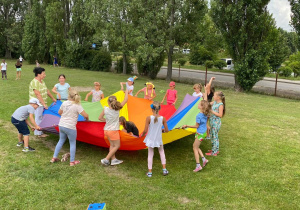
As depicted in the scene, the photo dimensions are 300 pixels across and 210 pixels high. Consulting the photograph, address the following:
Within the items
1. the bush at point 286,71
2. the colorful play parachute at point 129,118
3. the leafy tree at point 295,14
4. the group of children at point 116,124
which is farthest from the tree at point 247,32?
→ the bush at point 286,71

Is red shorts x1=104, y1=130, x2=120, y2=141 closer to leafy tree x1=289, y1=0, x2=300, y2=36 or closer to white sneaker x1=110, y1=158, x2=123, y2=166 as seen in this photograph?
white sneaker x1=110, y1=158, x2=123, y2=166

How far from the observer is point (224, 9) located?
13039 mm

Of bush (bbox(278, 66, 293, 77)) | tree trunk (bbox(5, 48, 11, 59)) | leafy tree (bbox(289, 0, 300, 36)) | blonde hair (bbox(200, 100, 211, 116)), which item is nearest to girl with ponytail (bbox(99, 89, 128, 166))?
blonde hair (bbox(200, 100, 211, 116))

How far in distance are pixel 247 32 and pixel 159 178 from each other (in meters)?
11.2

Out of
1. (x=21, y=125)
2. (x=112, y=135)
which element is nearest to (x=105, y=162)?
(x=112, y=135)

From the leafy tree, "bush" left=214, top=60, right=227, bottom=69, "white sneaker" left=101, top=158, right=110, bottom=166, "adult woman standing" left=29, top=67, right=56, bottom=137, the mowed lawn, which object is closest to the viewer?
the mowed lawn

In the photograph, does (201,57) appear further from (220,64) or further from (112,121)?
(112,121)

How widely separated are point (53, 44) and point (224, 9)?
19.2m

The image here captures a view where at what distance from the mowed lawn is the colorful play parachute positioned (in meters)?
0.39

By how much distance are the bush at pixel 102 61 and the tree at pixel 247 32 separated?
12759 mm

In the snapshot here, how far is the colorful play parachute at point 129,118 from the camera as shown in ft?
15.3

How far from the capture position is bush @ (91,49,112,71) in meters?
24.0

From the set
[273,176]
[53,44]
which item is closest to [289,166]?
[273,176]

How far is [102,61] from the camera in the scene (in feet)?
78.6
